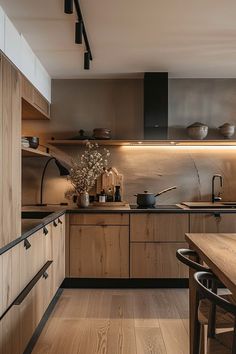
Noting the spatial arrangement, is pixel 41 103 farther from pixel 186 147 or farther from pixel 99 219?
pixel 186 147

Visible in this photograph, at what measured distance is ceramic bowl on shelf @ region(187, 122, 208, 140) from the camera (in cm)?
398

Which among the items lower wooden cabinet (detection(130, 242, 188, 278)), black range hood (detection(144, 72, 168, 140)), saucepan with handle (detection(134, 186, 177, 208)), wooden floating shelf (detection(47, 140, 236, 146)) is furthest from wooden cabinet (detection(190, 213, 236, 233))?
black range hood (detection(144, 72, 168, 140))

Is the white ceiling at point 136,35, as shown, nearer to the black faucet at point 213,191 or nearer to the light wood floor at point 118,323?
the black faucet at point 213,191

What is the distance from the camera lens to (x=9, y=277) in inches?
73.0

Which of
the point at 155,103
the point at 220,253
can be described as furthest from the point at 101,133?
the point at 220,253

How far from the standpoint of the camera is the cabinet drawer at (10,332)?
5.63 feet

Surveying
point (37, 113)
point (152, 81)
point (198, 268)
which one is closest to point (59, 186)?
point (37, 113)

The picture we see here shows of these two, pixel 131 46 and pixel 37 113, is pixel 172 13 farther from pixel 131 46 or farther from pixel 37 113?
pixel 37 113

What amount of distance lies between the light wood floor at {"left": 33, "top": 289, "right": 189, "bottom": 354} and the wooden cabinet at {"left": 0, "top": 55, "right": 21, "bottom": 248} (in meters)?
1.02

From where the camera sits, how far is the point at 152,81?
4020 mm

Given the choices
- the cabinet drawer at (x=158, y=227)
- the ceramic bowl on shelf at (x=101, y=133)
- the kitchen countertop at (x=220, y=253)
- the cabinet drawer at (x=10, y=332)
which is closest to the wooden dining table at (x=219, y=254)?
the kitchen countertop at (x=220, y=253)

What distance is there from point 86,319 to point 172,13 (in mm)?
2543

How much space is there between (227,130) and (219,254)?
8.66 ft

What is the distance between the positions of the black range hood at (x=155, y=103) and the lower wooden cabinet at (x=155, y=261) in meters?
1.29
